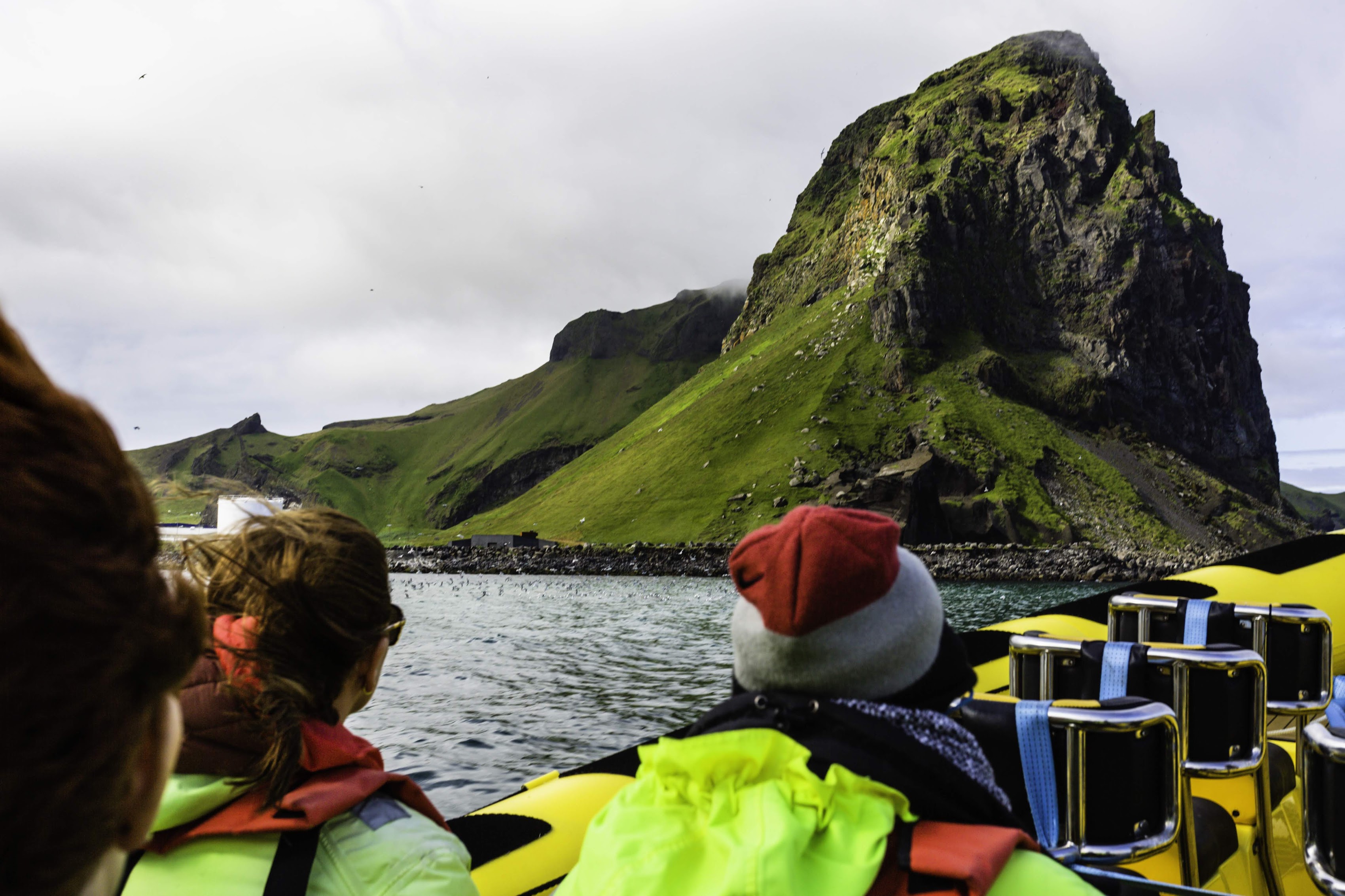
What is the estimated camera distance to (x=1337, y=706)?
4430 mm

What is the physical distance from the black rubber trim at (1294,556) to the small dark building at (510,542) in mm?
130898

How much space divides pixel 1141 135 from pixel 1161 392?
58539mm

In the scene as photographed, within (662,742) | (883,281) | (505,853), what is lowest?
(505,853)

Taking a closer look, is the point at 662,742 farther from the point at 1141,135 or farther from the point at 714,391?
the point at 1141,135

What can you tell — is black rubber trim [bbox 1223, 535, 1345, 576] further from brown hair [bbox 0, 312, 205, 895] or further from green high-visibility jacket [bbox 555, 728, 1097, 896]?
brown hair [bbox 0, 312, 205, 895]

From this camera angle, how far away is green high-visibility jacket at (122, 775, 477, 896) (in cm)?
211

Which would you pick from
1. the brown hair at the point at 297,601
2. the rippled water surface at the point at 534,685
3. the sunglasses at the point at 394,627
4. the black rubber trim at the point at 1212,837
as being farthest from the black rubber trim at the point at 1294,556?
the rippled water surface at the point at 534,685

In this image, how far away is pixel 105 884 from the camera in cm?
95

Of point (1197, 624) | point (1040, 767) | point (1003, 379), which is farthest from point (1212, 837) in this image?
point (1003, 379)

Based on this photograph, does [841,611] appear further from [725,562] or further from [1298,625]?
[725,562]

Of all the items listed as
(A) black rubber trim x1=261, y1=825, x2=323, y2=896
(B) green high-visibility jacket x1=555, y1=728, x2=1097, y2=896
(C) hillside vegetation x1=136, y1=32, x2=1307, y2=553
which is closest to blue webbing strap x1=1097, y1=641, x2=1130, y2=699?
(B) green high-visibility jacket x1=555, y1=728, x2=1097, y2=896

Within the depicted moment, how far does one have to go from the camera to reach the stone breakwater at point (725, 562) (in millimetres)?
93750

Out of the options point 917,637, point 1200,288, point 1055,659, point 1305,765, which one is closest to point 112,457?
point 917,637

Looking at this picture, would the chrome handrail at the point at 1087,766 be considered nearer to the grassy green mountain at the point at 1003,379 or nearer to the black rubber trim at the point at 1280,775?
the black rubber trim at the point at 1280,775
